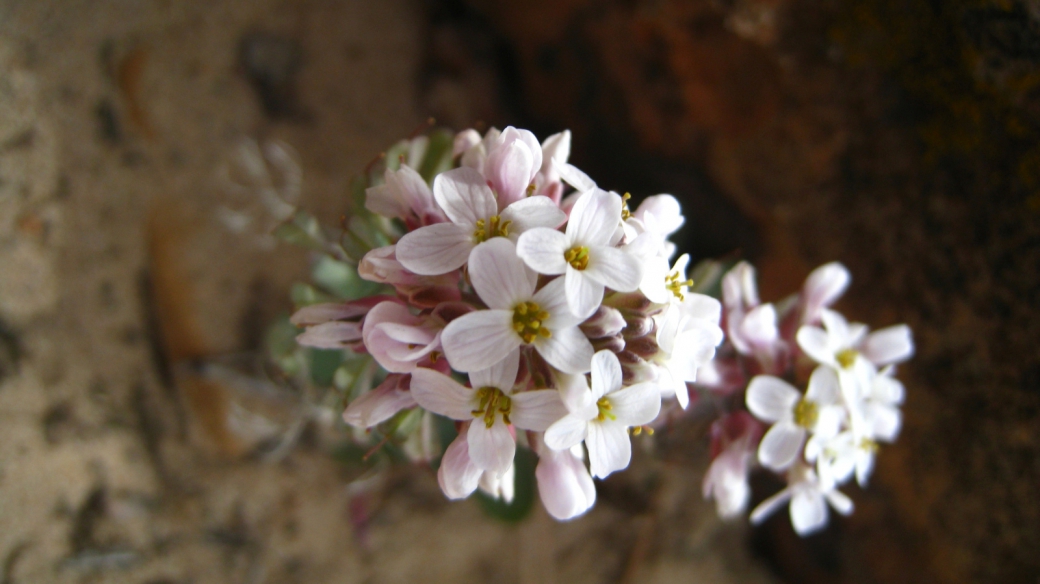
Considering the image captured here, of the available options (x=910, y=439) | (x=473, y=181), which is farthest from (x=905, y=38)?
(x=473, y=181)

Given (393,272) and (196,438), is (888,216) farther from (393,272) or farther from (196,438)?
(196,438)

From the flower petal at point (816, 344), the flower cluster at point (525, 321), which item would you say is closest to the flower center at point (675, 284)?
the flower cluster at point (525, 321)

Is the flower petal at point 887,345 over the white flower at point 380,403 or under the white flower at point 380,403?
under

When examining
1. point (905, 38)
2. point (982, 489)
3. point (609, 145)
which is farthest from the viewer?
point (609, 145)

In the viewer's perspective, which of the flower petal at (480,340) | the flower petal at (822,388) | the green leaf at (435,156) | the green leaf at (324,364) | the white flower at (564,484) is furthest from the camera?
the green leaf at (324,364)

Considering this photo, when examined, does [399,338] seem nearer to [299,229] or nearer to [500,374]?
[500,374]

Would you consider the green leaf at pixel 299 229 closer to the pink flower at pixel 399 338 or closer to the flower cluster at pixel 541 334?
the flower cluster at pixel 541 334

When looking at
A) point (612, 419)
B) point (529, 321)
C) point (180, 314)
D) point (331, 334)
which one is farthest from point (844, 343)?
point (180, 314)
